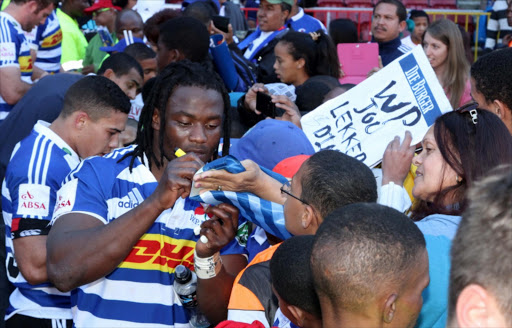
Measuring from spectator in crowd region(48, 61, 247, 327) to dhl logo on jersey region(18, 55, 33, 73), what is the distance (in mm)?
3832

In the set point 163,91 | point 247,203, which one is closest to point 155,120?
point 163,91

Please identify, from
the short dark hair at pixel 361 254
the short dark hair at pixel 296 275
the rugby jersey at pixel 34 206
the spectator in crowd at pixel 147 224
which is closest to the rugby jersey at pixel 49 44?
the rugby jersey at pixel 34 206

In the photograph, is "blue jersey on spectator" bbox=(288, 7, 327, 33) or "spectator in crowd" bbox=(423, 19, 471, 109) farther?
"blue jersey on spectator" bbox=(288, 7, 327, 33)

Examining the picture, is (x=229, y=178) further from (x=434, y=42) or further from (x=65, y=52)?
(x=65, y=52)

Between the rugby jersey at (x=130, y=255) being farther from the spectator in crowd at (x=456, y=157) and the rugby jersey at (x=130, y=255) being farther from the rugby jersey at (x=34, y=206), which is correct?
the spectator in crowd at (x=456, y=157)

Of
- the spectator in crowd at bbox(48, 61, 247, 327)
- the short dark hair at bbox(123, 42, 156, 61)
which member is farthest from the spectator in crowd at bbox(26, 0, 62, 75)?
the spectator in crowd at bbox(48, 61, 247, 327)

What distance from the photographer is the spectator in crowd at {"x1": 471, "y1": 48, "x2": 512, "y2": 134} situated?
12.5 ft

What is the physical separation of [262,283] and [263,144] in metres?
1.26

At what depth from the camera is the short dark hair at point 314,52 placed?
616 cm

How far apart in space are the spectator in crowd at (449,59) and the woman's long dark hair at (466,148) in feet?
9.79

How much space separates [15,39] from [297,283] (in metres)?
4.84

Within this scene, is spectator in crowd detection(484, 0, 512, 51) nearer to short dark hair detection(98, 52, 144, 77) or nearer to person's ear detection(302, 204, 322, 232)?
short dark hair detection(98, 52, 144, 77)

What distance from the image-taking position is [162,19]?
7.66 m

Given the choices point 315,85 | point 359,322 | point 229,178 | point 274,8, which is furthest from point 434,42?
point 359,322
